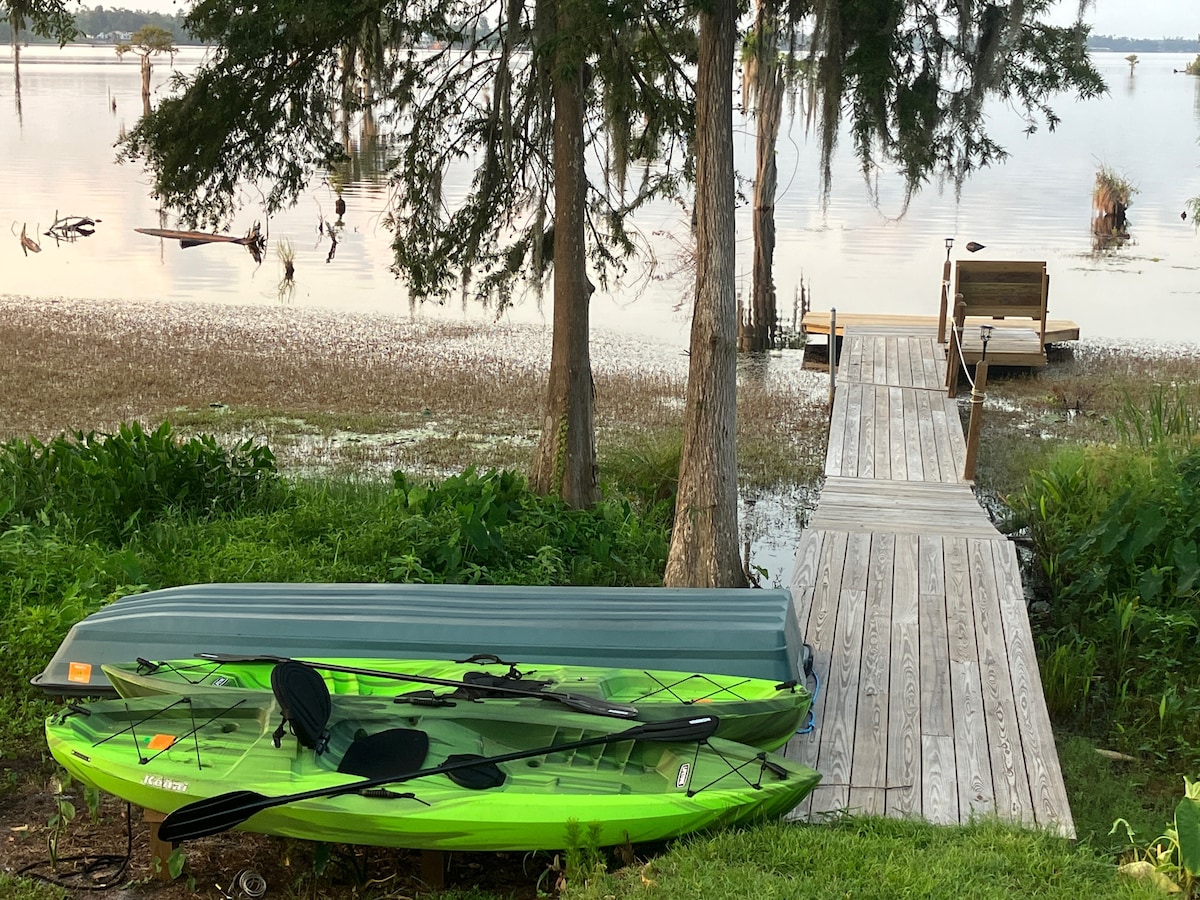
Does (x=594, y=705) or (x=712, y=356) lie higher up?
(x=712, y=356)

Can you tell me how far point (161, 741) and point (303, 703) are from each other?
0.58 m

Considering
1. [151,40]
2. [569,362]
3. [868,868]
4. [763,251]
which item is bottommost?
[868,868]

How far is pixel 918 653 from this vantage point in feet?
22.0

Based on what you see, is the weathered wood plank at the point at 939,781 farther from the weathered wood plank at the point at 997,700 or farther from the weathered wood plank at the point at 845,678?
the weathered wood plank at the point at 845,678

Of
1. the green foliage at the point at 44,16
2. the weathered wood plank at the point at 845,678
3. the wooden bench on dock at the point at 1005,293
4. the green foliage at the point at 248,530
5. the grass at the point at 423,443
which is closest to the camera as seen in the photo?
the grass at the point at 423,443

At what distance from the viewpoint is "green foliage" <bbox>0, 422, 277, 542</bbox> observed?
29.8ft

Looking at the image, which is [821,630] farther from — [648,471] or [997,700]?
[648,471]

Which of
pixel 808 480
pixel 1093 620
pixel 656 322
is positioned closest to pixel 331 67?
pixel 808 480

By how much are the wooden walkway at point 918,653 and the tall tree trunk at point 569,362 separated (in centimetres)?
209

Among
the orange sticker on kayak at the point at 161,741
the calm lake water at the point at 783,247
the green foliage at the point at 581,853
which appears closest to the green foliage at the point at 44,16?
the calm lake water at the point at 783,247

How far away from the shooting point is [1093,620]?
8375mm

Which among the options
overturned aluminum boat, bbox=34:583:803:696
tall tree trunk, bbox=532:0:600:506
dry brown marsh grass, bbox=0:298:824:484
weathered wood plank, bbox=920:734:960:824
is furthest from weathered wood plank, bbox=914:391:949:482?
weathered wood plank, bbox=920:734:960:824

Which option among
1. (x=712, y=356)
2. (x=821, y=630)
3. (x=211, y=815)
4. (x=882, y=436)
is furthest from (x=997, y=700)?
(x=882, y=436)

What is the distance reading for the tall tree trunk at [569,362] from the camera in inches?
409
